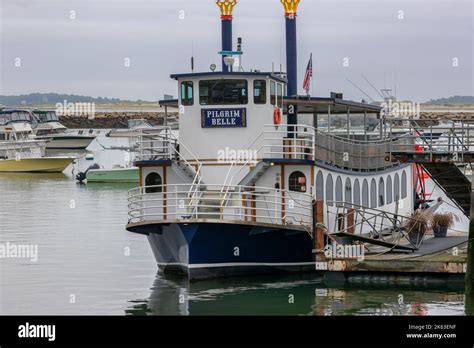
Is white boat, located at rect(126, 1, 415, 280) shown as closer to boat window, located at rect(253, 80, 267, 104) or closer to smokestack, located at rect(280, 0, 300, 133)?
boat window, located at rect(253, 80, 267, 104)

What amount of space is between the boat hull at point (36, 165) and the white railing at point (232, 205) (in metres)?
68.1

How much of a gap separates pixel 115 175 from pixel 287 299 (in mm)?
60268

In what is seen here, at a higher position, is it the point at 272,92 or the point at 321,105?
the point at 272,92

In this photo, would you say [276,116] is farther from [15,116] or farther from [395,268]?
[15,116]

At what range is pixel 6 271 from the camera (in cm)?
3903

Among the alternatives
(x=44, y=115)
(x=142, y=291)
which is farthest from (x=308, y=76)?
(x=44, y=115)

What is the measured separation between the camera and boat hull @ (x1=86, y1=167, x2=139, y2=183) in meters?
91.3

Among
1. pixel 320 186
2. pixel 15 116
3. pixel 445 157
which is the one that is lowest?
pixel 320 186

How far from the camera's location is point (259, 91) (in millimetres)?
37188

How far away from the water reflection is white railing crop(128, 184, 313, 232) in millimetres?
1852

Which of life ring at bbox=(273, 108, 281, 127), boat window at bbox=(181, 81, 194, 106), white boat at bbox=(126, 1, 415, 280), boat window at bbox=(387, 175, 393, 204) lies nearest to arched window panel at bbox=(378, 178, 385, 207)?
boat window at bbox=(387, 175, 393, 204)
